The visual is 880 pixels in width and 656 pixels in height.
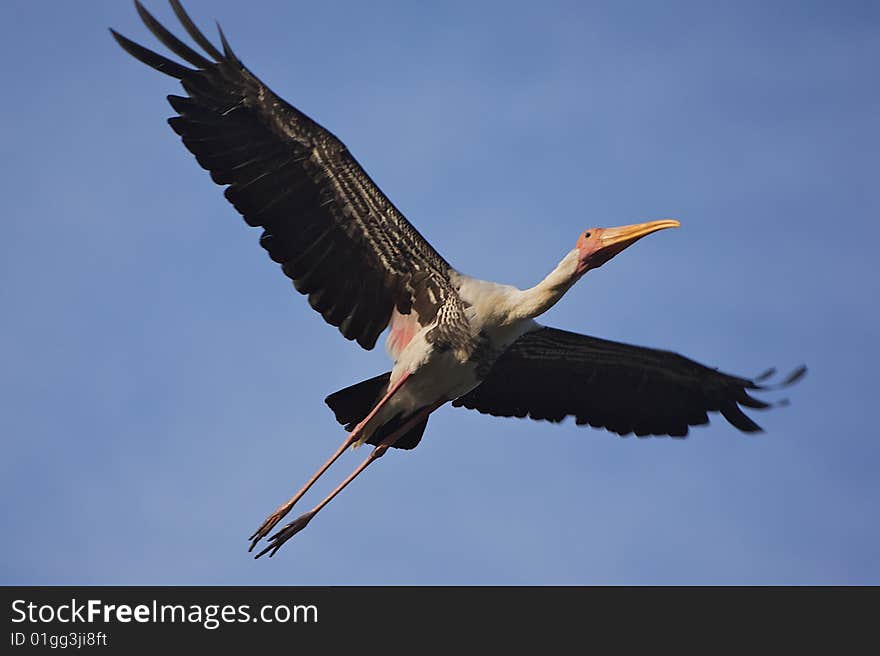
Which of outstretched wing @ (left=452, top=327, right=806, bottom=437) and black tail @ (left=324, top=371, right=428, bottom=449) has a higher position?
outstretched wing @ (left=452, top=327, right=806, bottom=437)

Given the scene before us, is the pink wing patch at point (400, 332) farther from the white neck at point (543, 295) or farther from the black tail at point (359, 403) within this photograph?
the white neck at point (543, 295)

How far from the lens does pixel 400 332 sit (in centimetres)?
1675

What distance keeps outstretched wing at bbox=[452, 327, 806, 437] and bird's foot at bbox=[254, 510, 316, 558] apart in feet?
8.44

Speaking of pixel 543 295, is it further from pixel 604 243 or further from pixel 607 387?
pixel 607 387

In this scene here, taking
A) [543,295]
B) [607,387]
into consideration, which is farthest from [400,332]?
[607,387]

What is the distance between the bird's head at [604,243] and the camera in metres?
16.2

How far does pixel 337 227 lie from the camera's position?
53.4 ft

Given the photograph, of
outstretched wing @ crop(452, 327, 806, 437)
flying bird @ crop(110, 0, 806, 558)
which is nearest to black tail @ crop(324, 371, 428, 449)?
flying bird @ crop(110, 0, 806, 558)

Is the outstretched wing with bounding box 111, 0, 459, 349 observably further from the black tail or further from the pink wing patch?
the black tail

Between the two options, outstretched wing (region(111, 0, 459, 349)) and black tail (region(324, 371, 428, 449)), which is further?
black tail (region(324, 371, 428, 449))

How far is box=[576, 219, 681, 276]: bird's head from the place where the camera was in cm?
1623
